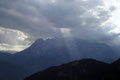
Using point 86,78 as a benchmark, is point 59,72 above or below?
above

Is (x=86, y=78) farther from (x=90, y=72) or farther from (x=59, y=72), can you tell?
(x=59, y=72)

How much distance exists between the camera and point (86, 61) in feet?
471

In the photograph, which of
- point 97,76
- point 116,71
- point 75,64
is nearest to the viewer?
point 116,71

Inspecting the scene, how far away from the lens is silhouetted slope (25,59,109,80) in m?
124

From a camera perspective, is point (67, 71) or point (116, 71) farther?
point (67, 71)

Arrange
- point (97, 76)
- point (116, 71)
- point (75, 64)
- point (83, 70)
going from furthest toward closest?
point (75, 64), point (83, 70), point (97, 76), point (116, 71)

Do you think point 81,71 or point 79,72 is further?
Answer: point 79,72

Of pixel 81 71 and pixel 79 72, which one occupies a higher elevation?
pixel 81 71

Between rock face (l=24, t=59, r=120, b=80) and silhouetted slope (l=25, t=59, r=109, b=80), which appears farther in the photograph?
silhouetted slope (l=25, t=59, r=109, b=80)

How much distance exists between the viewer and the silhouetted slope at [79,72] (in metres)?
124

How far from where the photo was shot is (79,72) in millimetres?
129875

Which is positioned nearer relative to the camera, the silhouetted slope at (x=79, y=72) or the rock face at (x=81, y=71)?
the rock face at (x=81, y=71)

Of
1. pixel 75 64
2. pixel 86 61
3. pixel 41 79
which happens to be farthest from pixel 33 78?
pixel 86 61

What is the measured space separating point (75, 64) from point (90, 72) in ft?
56.5
